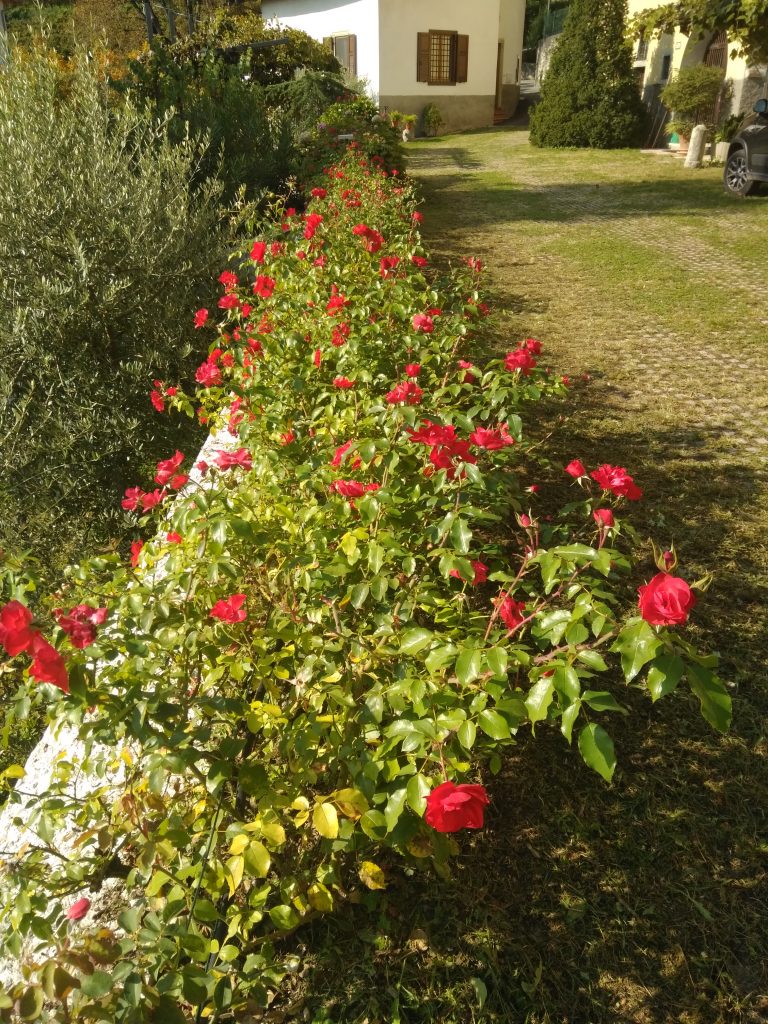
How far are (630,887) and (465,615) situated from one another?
856 mm

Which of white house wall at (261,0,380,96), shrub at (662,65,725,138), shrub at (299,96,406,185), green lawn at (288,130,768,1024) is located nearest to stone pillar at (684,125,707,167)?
shrub at (662,65,725,138)

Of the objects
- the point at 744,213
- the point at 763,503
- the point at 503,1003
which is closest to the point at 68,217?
the point at 763,503

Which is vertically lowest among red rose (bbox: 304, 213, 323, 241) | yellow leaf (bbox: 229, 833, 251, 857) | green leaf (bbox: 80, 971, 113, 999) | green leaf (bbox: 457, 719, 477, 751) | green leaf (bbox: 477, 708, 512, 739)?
yellow leaf (bbox: 229, 833, 251, 857)

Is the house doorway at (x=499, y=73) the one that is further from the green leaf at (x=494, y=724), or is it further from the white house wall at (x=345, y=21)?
the green leaf at (x=494, y=724)

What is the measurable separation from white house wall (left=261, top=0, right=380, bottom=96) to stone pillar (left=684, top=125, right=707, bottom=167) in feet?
30.0

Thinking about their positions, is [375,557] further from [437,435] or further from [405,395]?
[405,395]

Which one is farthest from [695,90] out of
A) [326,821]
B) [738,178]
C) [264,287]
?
[326,821]

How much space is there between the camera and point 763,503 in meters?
3.60

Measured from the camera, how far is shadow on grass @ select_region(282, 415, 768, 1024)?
5.48 feet

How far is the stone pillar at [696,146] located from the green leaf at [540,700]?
15367 mm

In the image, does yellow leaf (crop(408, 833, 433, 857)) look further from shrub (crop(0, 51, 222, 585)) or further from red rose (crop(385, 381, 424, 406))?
shrub (crop(0, 51, 222, 585))

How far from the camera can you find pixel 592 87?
15922 mm

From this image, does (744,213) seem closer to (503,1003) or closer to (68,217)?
(68,217)

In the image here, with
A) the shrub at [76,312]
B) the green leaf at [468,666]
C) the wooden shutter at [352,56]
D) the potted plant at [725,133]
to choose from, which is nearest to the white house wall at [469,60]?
the wooden shutter at [352,56]
